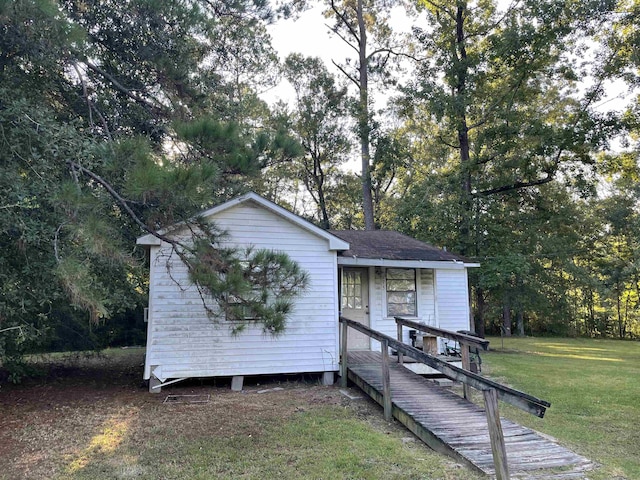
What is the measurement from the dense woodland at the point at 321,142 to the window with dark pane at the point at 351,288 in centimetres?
324

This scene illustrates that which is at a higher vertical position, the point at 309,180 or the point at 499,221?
the point at 309,180

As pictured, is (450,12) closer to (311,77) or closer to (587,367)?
(311,77)

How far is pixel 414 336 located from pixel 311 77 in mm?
14789

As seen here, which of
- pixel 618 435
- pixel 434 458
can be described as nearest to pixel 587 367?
pixel 618 435

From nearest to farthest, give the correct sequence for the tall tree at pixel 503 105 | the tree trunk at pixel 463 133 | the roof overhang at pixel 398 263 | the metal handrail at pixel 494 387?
the metal handrail at pixel 494 387, the roof overhang at pixel 398 263, the tall tree at pixel 503 105, the tree trunk at pixel 463 133

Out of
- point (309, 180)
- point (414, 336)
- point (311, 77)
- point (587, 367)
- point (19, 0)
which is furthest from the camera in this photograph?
point (309, 180)

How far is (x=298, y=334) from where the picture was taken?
7520 millimetres

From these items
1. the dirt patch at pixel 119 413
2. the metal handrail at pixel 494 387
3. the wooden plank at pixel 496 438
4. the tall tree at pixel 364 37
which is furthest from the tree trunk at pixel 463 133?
the wooden plank at pixel 496 438

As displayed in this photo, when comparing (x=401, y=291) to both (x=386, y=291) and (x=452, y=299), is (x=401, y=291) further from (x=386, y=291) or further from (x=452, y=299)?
(x=452, y=299)

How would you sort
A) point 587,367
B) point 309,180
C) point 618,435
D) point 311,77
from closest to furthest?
point 618,435
point 587,367
point 311,77
point 309,180

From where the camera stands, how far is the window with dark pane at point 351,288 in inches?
387

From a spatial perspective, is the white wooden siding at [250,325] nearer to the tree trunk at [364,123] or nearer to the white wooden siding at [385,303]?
the white wooden siding at [385,303]

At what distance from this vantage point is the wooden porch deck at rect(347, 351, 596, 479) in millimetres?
3857

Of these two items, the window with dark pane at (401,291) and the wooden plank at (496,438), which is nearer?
the wooden plank at (496,438)
